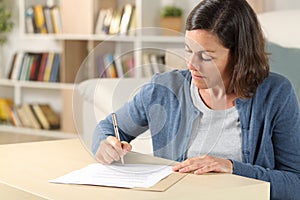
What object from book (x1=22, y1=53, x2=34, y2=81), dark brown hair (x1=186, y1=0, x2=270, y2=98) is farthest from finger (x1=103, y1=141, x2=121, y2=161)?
book (x1=22, y1=53, x2=34, y2=81)

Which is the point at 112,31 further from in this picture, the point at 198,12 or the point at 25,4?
the point at 198,12

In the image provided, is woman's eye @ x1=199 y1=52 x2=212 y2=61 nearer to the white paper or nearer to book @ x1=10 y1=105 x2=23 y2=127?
the white paper

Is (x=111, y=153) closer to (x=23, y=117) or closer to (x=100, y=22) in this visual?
(x=100, y=22)

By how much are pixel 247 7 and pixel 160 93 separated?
35 cm

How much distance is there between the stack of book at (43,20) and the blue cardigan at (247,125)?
3.11m

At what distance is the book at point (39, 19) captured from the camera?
15.4ft

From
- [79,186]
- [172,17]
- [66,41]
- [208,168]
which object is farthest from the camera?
[66,41]

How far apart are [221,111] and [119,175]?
1.05ft

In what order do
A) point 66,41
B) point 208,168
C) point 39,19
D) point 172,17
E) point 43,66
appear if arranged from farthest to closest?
point 43,66 → point 39,19 → point 66,41 → point 172,17 → point 208,168

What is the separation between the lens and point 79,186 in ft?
4.21

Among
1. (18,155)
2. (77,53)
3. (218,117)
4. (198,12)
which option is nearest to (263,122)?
(218,117)

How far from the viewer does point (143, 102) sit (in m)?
1.64

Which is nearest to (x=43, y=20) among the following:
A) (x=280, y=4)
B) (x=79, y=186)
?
(x=280, y=4)

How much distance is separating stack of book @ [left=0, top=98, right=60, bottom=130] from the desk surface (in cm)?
322
